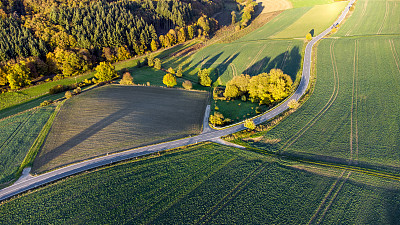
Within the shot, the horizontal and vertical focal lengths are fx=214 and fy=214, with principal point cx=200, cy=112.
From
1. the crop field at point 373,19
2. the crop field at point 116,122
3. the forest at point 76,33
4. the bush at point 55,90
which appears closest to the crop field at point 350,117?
the crop field at point 116,122

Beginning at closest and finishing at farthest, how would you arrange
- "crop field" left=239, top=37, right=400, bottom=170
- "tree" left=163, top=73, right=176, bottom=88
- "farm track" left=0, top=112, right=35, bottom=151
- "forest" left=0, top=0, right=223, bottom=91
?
"crop field" left=239, top=37, right=400, bottom=170, "farm track" left=0, top=112, right=35, bottom=151, "tree" left=163, top=73, right=176, bottom=88, "forest" left=0, top=0, right=223, bottom=91

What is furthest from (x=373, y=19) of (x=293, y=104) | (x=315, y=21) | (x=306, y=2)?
(x=293, y=104)

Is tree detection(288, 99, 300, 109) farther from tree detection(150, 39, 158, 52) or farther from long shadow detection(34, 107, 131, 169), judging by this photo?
tree detection(150, 39, 158, 52)

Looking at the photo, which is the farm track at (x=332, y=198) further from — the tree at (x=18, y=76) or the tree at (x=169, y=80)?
the tree at (x=18, y=76)

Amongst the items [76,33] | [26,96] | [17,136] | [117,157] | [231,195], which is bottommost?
[231,195]

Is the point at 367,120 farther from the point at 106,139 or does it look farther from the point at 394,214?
→ the point at 106,139

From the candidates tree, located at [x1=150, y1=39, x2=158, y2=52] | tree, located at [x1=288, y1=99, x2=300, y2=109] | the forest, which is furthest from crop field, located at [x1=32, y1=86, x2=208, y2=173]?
tree, located at [x1=150, y1=39, x2=158, y2=52]

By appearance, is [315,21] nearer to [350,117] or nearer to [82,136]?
[350,117]
